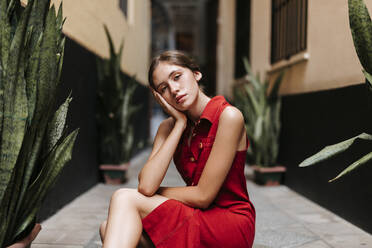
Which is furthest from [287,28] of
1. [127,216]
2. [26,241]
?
[26,241]

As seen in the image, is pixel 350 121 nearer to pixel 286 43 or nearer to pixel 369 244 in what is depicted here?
pixel 369 244

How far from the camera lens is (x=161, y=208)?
1.21m

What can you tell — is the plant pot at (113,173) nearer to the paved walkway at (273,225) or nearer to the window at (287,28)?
the paved walkway at (273,225)

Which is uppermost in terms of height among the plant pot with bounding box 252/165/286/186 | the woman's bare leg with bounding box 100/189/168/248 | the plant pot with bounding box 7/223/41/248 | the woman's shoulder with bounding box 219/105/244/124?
the woman's shoulder with bounding box 219/105/244/124

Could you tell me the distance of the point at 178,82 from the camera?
1.32m

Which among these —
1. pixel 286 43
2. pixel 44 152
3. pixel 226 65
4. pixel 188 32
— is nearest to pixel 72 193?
pixel 44 152

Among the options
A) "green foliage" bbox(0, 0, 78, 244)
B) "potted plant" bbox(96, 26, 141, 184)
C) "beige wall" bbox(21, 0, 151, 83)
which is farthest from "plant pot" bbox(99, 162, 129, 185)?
"green foliage" bbox(0, 0, 78, 244)

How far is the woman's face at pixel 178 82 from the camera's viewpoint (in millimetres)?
1315

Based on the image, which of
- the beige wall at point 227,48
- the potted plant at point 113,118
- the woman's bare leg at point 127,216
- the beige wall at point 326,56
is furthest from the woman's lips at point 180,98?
the beige wall at point 227,48

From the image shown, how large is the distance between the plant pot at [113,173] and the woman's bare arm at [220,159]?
7.12 ft

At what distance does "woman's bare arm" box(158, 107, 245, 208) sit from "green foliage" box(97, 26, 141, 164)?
84.3 inches

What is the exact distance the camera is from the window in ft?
10.6

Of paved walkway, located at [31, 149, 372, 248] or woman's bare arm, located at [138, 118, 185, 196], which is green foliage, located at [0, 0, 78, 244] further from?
paved walkway, located at [31, 149, 372, 248]

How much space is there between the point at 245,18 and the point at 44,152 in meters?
5.10
